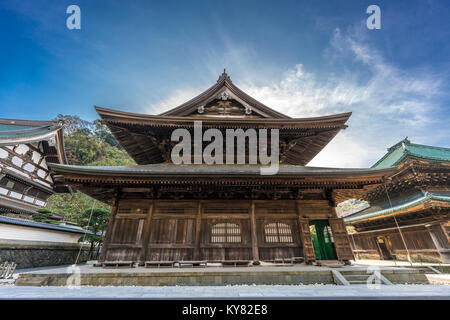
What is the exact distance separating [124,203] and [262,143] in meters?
8.54

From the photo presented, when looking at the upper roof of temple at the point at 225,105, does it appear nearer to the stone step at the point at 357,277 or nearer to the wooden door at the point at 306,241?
the wooden door at the point at 306,241

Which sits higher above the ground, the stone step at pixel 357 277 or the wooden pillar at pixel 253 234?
the wooden pillar at pixel 253 234

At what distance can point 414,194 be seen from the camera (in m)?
15.1

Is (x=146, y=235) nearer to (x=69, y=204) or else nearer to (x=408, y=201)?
(x=408, y=201)

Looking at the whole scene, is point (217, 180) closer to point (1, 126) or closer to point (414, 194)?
point (414, 194)

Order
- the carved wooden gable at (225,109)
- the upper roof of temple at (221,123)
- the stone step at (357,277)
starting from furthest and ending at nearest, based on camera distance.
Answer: the carved wooden gable at (225,109) → the upper roof of temple at (221,123) → the stone step at (357,277)

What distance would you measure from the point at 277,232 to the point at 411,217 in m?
→ 11.7

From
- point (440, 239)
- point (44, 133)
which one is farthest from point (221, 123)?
point (44, 133)

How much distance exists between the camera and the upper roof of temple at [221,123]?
1076cm

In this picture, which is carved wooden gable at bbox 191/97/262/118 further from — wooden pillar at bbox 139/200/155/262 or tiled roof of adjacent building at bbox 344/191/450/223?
tiled roof of adjacent building at bbox 344/191/450/223

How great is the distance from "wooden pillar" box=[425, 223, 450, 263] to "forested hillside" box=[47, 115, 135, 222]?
122 ft

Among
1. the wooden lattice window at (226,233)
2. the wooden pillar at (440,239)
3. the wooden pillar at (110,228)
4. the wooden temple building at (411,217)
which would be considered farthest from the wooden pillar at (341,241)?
the wooden pillar at (110,228)

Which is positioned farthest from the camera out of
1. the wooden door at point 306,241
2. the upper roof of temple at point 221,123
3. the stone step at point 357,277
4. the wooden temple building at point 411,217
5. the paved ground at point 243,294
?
the wooden temple building at point 411,217
